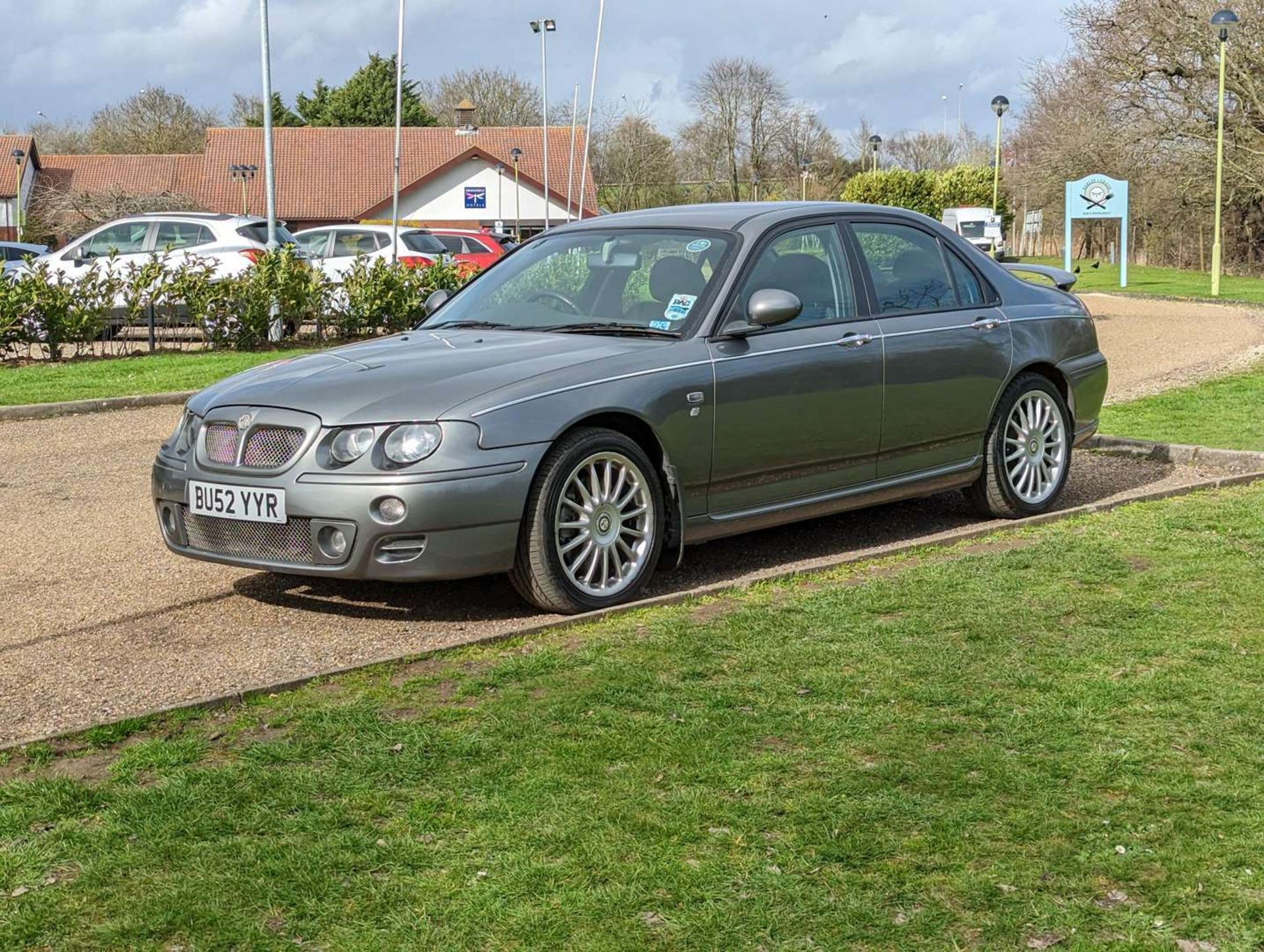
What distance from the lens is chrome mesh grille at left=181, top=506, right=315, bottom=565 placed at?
6.14 meters

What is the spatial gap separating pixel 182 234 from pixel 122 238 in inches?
57.1

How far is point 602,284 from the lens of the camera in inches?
290

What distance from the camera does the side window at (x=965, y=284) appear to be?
27.0ft

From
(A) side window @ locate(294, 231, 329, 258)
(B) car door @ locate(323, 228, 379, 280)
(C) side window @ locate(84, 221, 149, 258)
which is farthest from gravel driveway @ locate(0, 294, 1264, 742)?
(A) side window @ locate(294, 231, 329, 258)

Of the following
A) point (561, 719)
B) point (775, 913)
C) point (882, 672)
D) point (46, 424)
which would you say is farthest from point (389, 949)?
point (46, 424)

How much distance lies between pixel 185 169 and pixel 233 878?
7586 cm

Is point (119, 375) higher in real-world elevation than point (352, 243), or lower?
lower

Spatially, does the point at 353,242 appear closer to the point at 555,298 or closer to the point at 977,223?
the point at 555,298

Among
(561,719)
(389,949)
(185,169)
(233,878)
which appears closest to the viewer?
(389,949)

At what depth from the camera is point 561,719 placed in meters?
4.95

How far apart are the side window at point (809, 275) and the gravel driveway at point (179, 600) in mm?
1168

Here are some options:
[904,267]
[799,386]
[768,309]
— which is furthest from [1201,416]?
[768,309]

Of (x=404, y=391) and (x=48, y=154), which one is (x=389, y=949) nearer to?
(x=404, y=391)

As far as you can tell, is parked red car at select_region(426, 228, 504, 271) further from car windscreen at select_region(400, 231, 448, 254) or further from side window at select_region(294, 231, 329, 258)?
side window at select_region(294, 231, 329, 258)
